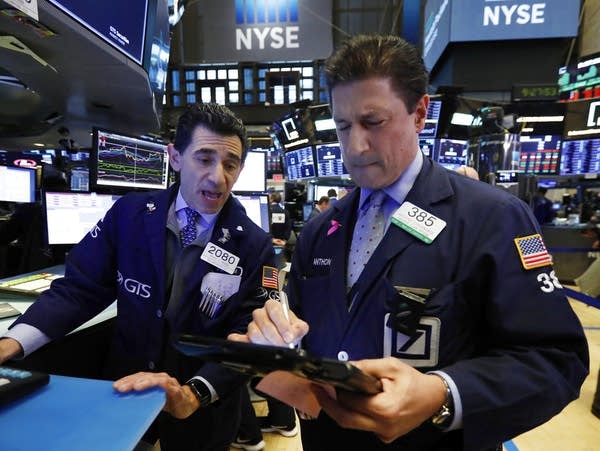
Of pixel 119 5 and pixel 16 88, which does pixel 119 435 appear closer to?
pixel 119 5

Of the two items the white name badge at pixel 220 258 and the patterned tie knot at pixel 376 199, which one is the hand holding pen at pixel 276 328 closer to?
the patterned tie knot at pixel 376 199

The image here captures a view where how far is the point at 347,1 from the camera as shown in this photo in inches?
457

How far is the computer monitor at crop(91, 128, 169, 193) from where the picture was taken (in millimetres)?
2223

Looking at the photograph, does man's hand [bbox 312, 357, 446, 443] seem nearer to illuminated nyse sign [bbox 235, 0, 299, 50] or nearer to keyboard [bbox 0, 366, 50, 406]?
keyboard [bbox 0, 366, 50, 406]

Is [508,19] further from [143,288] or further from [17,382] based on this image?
[17,382]

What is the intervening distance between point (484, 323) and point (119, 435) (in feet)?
2.45

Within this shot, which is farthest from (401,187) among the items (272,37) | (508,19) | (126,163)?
(272,37)

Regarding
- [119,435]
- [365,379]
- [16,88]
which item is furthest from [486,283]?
[16,88]

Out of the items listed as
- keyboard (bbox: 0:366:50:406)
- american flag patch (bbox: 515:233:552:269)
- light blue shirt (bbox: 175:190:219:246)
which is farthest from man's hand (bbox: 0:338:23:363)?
american flag patch (bbox: 515:233:552:269)

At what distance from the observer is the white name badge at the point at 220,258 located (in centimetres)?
132

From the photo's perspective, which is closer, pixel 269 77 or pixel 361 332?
pixel 361 332

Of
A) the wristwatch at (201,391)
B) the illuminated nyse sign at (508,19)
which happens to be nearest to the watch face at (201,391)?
the wristwatch at (201,391)

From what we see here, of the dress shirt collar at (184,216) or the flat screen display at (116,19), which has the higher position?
the flat screen display at (116,19)

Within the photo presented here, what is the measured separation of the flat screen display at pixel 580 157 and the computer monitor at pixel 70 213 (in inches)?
244
